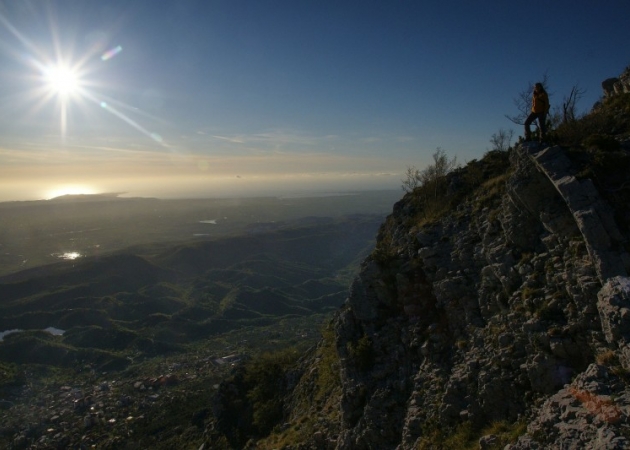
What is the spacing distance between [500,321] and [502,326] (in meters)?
0.28

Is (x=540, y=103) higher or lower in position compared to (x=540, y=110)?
higher

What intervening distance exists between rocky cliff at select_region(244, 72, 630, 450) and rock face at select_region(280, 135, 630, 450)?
0.14 feet

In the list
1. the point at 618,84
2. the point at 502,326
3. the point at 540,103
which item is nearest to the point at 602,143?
the point at 540,103

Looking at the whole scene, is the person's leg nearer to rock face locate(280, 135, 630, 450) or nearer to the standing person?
the standing person

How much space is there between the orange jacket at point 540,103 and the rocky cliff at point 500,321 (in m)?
1.31

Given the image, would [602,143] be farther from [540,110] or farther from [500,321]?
[500,321]

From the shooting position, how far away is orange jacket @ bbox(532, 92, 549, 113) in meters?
13.7

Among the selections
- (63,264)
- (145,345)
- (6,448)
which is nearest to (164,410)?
(6,448)

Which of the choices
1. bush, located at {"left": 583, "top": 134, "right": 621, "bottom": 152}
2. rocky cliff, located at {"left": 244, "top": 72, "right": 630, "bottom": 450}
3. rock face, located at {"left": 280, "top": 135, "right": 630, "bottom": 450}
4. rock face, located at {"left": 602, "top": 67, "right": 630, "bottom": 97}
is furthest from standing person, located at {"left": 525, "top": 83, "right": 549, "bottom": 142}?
rock face, located at {"left": 602, "top": 67, "right": 630, "bottom": 97}

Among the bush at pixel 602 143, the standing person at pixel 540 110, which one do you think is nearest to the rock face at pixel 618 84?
the standing person at pixel 540 110

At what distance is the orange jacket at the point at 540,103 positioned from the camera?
13680 mm

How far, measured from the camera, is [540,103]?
45.0 ft

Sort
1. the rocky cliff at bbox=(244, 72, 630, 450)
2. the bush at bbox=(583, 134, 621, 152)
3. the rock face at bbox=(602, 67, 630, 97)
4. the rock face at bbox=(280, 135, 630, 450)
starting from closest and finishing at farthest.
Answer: the rock face at bbox=(280, 135, 630, 450) < the rocky cliff at bbox=(244, 72, 630, 450) < the bush at bbox=(583, 134, 621, 152) < the rock face at bbox=(602, 67, 630, 97)

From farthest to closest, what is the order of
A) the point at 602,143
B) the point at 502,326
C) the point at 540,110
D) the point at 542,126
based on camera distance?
1. the point at 540,110
2. the point at 542,126
3. the point at 602,143
4. the point at 502,326
